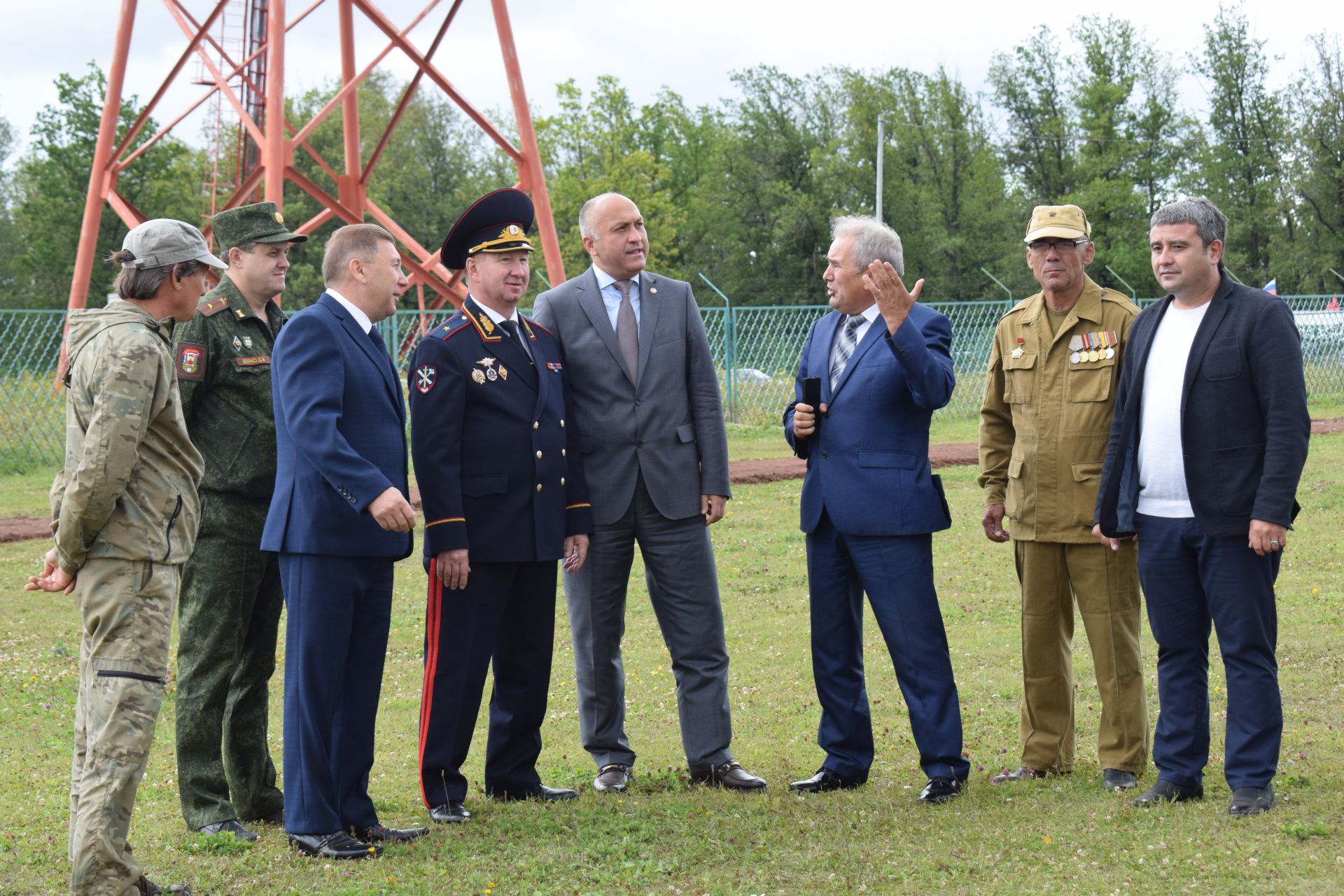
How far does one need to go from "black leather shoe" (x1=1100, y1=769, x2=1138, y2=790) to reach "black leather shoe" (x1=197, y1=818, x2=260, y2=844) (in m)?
3.18

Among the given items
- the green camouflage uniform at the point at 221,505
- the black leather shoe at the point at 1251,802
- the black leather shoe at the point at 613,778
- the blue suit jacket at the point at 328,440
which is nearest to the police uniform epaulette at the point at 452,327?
the blue suit jacket at the point at 328,440

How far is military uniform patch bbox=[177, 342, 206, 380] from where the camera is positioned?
15.5 ft

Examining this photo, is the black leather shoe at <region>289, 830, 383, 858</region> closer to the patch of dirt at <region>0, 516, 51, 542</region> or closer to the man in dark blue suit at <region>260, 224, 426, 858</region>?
the man in dark blue suit at <region>260, 224, 426, 858</region>

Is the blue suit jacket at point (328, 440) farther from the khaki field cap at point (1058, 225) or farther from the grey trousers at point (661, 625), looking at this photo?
the khaki field cap at point (1058, 225)

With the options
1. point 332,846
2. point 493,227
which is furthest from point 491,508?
point 332,846

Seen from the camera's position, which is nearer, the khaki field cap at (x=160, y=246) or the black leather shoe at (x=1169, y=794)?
the khaki field cap at (x=160, y=246)

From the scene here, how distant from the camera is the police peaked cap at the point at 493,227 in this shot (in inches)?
200

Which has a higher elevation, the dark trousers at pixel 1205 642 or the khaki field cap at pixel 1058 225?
the khaki field cap at pixel 1058 225

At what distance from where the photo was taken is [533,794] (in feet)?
17.4

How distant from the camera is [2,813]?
5160mm

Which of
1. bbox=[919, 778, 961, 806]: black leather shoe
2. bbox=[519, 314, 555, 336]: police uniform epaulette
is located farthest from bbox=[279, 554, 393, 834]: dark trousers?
bbox=[919, 778, 961, 806]: black leather shoe

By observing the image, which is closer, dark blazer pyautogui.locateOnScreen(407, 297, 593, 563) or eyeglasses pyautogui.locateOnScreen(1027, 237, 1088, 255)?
dark blazer pyautogui.locateOnScreen(407, 297, 593, 563)

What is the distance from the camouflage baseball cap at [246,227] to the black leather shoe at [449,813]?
220 centimetres

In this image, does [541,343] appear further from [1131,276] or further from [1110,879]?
[1131,276]
